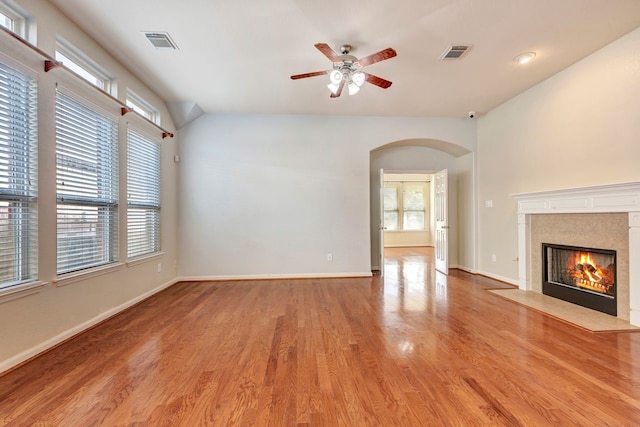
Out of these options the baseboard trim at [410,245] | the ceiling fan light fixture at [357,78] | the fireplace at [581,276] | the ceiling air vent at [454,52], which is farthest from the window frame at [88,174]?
the baseboard trim at [410,245]

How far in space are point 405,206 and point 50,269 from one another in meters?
9.89

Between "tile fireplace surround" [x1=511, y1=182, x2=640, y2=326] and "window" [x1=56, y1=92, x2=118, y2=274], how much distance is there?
5417 millimetres

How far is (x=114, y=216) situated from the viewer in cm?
337

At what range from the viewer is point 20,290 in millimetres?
2152

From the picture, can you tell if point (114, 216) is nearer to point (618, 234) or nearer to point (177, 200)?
point (177, 200)

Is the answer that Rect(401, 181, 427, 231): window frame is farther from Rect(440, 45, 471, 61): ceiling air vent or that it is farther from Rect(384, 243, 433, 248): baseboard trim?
Rect(440, 45, 471, 61): ceiling air vent

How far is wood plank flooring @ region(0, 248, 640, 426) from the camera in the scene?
62.8 inches

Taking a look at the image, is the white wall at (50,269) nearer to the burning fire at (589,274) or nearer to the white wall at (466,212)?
the burning fire at (589,274)

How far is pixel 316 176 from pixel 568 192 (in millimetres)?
3580

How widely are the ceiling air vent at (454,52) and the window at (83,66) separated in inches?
150

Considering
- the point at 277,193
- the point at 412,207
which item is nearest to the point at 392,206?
the point at 412,207

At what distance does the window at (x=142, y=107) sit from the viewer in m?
3.83

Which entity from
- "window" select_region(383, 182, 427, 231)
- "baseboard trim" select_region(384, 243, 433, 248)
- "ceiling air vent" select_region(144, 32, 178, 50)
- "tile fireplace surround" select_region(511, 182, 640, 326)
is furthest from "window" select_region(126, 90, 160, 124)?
"baseboard trim" select_region(384, 243, 433, 248)

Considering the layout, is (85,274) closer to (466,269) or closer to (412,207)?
(466,269)
